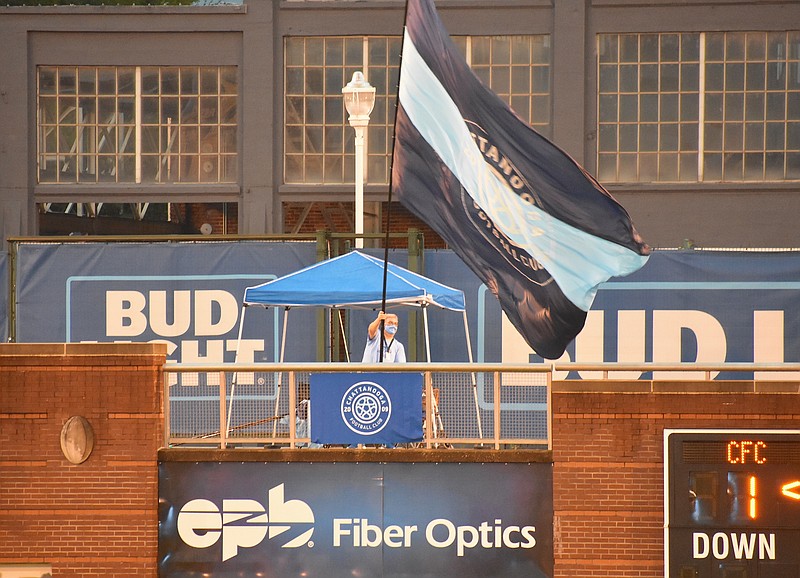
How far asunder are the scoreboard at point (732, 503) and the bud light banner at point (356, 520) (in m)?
1.13

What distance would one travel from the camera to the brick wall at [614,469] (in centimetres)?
1038

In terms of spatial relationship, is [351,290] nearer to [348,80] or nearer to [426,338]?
[426,338]

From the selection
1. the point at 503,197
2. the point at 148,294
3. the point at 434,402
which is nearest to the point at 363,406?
the point at 434,402

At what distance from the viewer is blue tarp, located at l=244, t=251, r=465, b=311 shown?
13.4 m

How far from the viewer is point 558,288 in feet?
32.8

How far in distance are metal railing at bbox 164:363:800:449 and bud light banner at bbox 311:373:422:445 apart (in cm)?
9

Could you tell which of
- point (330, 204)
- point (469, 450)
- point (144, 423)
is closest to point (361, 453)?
point (469, 450)

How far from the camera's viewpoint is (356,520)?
1061cm

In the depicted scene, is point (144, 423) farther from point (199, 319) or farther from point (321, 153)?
point (321, 153)

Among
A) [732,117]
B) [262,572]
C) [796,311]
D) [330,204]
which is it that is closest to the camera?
[262,572]

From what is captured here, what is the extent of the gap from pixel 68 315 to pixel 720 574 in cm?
946

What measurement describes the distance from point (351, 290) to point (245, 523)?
144 inches

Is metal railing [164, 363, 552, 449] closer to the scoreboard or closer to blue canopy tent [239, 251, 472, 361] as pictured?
the scoreboard

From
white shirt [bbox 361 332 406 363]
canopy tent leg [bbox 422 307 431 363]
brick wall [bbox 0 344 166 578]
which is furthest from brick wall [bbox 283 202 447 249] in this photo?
brick wall [bbox 0 344 166 578]
